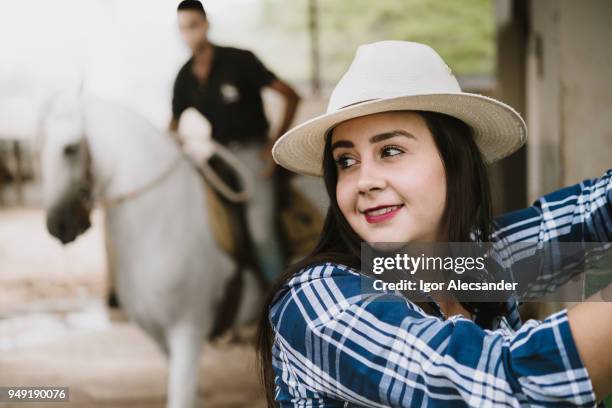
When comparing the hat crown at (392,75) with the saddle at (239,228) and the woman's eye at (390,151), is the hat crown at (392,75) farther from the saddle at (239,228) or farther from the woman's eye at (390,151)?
the saddle at (239,228)

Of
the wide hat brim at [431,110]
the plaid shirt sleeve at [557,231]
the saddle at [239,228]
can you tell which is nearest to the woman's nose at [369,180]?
the wide hat brim at [431,110]

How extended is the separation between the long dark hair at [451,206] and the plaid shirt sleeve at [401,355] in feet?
0.45

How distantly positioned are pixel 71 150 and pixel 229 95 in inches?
31.5

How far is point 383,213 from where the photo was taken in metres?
1.13

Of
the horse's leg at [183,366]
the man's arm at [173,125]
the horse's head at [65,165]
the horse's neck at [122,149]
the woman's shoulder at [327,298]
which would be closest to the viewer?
the woman's shoulder at [327,298]

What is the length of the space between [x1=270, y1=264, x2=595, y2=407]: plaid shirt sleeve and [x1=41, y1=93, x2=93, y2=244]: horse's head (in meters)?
1.72

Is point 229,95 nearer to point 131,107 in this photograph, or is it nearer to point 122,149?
point 131,107

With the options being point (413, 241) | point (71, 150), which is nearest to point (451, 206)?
point (413, 241)

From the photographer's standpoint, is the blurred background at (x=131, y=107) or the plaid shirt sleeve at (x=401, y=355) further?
the blurred background at (x=131, y=107)

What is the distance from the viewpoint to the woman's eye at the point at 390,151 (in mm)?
1154

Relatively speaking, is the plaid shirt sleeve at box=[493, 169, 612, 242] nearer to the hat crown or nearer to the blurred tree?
the hat crown

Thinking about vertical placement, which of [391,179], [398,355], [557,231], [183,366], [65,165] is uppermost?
[65,165]

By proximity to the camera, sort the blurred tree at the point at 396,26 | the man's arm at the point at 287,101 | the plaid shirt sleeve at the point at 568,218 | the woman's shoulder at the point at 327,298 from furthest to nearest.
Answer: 1. the blurred tree at the point at 396,26
2. the man's arm at the point at 287,101
3. the plaid shirt sleeve at the point at 568,218
4. the woman's shoulder at the point at 327,298

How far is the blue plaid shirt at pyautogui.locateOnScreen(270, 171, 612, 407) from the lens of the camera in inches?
31.0
